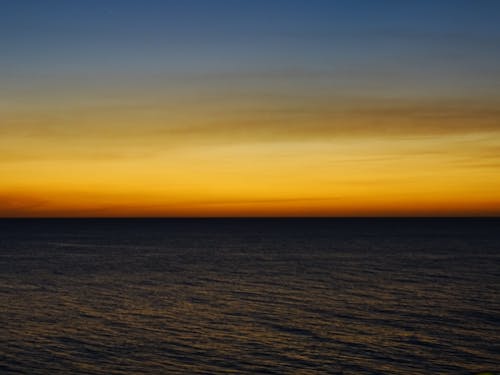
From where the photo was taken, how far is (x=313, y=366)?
33.7 meters

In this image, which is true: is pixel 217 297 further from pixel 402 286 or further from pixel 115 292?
pixel 402 286

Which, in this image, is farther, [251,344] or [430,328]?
[430,328]

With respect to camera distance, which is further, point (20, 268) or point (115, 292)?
point (20, 268)

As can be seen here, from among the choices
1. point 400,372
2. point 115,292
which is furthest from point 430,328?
point 115,292

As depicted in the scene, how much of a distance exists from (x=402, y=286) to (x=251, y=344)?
107ft

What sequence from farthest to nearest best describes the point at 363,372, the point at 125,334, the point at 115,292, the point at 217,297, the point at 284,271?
the point at 284,271 → the point at 115,292 → the point at 217,297 → the point at 125,334 → the point at 363,372

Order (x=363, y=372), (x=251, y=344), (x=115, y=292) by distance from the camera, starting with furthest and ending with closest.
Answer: (x=115, y=292), (x=251, y=344), (x=363, y=372)

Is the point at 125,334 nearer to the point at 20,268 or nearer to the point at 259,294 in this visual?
the point at 259,294

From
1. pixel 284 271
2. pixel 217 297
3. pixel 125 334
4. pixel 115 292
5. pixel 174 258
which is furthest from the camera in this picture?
pixel 174 258

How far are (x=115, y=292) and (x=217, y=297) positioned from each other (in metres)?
11.8

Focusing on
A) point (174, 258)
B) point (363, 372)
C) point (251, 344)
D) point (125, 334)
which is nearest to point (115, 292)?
point (125, 334)

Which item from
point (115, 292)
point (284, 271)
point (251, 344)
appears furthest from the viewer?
point (284, 271)

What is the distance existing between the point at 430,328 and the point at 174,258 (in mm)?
76617

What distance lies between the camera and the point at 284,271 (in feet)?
282
